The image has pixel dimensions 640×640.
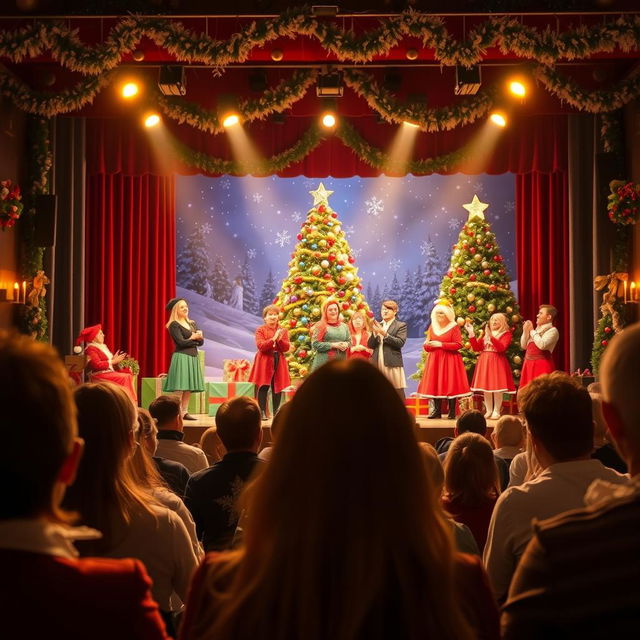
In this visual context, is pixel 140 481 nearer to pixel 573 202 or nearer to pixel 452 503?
pixel 452 503

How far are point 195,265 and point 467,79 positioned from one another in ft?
19.7

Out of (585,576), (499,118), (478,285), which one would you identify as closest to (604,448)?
(585,576)

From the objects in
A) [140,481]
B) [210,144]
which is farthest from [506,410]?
[140,481]

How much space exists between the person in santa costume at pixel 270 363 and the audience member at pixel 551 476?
26.5ft

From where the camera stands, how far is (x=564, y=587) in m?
1.12

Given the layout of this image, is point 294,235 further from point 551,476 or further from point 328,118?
point 551,476

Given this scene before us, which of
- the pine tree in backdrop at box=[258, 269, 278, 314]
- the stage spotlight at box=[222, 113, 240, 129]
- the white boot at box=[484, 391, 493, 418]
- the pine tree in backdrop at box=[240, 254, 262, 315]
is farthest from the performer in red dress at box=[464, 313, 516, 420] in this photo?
the pine tree in backdrop at box=[240, 254, 262, 315]

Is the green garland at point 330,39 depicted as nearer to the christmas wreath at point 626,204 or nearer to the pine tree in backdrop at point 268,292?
the christmas wreath at point 626,204

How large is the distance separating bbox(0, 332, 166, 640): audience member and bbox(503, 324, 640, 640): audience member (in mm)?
520

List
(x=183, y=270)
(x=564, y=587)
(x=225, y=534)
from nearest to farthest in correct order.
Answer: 1. (x=564, y=587)
2. (x=225, y=534)
3. (x=183, y=270)

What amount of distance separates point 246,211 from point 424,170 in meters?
4.04

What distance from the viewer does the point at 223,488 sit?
302cm

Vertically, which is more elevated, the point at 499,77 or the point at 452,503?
the point at 499,77

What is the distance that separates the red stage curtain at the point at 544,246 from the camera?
11633 millimetres
